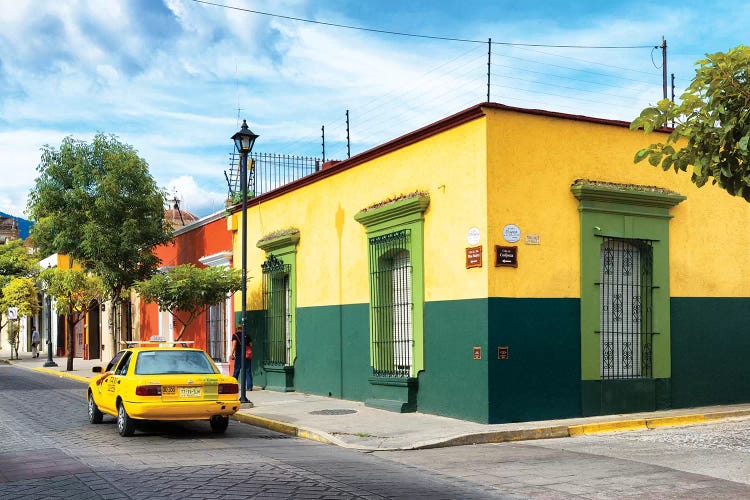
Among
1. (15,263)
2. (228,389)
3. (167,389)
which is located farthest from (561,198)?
(15,263)

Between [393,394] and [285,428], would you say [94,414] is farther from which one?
[393,394]

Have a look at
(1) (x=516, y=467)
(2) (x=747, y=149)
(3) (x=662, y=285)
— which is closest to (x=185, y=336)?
(3) (x=662, y=285)

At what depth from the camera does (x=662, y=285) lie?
14688 mm

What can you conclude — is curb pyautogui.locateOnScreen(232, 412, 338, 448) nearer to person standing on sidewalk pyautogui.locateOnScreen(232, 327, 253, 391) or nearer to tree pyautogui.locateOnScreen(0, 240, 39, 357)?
person standing on sidewalk pyautogui.locateOnScreen(232, 327, 253, 391)

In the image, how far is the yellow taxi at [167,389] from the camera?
39.4ft

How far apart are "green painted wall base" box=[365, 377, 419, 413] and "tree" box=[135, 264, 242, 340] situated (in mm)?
5863

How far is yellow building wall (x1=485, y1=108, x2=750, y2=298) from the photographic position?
13359 mm

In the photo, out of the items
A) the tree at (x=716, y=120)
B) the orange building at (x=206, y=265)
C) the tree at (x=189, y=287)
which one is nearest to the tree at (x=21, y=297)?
the orange building at (x=206, y=265)

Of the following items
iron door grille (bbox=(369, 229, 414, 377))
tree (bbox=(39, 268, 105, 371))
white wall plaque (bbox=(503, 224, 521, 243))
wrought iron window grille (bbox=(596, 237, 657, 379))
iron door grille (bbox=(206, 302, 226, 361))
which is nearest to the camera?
white wall plaque (bbox=(503, 224, 521, 243))

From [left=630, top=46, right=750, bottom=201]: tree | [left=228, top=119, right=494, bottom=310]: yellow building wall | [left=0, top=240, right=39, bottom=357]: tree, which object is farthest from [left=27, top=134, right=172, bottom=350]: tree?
[left=0, top=240, right=39, bottom=357]: tree

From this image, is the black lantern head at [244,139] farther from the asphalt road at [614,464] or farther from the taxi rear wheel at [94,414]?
the asphalt road at [614,464]

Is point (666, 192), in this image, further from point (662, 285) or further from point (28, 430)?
point (28, 430)

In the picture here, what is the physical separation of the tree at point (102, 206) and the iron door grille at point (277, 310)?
7329mm

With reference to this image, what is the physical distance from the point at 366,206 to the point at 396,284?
72.9 inches
